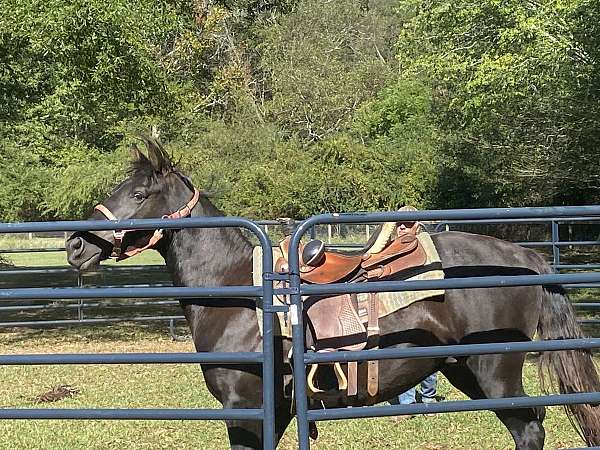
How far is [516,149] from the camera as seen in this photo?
20250 mm

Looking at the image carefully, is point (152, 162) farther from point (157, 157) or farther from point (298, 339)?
point (298, 339)

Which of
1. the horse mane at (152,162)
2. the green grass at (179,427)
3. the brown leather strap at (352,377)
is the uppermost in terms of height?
the horse mane at (152,162)

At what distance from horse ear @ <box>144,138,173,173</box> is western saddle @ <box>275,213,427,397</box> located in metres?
0.89

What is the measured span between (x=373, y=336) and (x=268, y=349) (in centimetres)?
86

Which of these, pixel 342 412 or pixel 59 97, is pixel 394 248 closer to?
pixel 342 412

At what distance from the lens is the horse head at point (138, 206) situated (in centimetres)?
408

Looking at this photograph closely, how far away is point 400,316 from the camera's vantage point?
3.88 meters

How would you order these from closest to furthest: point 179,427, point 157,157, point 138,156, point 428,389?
point 157,157
point 138,156
point 179,427
point 428,389

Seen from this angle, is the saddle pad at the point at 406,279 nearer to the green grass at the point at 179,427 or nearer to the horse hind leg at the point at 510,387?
the horse hind leg at the point at 510,387

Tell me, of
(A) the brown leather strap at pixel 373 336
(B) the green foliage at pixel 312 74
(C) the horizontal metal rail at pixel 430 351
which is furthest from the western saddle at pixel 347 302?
(B) the green foliage at pixel 312 74

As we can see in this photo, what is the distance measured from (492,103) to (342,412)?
1378cm

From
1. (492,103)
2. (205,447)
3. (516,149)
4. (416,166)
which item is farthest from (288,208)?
(205,447)

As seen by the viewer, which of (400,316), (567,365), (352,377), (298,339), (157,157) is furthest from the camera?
(157,157)

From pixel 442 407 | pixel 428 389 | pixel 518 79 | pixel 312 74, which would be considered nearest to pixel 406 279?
pixel 442 407
